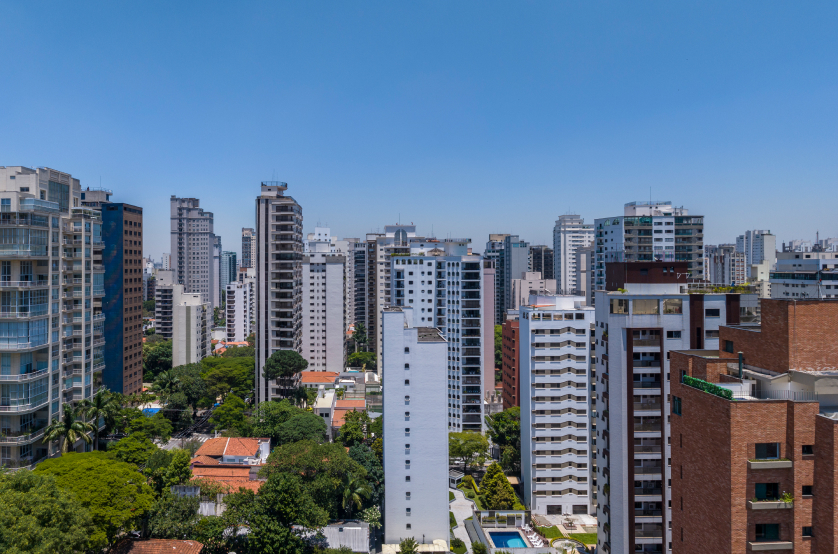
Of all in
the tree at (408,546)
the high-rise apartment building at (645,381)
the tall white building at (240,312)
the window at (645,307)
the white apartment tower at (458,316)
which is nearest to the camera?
the high-rise apartment building at (645,381)

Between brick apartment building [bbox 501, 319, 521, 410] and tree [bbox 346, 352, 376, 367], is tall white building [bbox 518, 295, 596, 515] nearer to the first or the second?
brick apartment building [bbox 501, 319, 521, 410]

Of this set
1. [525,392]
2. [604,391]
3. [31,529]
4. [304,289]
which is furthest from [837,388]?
[304,289]

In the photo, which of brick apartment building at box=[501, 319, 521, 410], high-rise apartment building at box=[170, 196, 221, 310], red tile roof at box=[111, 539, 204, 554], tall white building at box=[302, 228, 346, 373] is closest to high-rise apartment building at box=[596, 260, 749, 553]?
red tile roof at box=[111, 539, 204, 554]

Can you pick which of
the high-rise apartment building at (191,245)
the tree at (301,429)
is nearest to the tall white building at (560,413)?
the tree at (301,429)

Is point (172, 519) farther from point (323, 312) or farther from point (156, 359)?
point (156, 359)

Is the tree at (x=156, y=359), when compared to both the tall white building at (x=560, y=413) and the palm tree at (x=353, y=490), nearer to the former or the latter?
the palm tree at (x=353, y=490)

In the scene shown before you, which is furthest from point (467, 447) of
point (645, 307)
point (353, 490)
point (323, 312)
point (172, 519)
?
point (323, 312)

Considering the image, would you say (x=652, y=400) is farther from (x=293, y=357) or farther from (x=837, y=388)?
(x=293, y=357)
